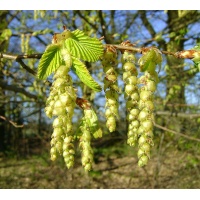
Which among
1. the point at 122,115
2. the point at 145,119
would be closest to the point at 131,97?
the point at 145,119

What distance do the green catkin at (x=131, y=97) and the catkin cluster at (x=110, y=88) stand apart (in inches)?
1.5

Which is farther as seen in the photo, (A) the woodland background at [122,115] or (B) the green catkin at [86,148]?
(A) the woodland background at [122,115]

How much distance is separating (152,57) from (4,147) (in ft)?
32.7

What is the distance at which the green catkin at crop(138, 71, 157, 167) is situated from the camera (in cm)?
79

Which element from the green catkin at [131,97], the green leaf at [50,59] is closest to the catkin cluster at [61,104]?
the green leaf at [50,59]

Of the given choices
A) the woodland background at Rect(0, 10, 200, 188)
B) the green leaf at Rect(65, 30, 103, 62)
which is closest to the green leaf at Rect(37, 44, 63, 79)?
the green leaf at Rect(65, 30, 103, 62)

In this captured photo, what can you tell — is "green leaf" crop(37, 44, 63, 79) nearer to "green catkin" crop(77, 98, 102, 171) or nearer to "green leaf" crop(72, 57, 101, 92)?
"green leaf" crop(72, 57, 101, 92)

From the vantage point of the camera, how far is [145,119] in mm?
800

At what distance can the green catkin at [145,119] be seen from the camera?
790mm

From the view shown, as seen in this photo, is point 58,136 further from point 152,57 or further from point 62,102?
point 152,57

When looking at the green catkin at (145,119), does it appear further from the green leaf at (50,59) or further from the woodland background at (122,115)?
the woodland background at (122,115)

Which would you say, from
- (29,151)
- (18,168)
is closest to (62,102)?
(18,168)

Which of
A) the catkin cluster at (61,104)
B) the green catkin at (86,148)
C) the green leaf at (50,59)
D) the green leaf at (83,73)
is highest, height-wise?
the green leaf at (50,59)

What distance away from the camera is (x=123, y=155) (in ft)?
26.7
